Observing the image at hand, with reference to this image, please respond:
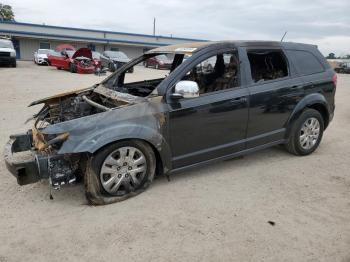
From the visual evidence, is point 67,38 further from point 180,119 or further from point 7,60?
point 180,119

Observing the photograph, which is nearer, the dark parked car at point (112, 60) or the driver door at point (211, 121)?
the driver door at point (211, 121)

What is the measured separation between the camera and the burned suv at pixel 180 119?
3.74 metres

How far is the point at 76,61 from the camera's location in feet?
70.4

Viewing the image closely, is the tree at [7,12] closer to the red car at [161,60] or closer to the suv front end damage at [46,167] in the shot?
the red car at [161,60]

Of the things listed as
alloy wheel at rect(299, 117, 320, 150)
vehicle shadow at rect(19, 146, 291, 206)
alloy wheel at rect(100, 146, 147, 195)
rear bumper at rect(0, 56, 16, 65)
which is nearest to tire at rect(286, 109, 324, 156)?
alloy wheel at rect(299, 117, 320, 150)

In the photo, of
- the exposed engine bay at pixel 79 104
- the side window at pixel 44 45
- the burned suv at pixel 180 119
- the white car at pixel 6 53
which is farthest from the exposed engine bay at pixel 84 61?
the side window at pixel 44 45

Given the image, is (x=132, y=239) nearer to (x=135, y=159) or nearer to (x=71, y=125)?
(x=135, y=159)

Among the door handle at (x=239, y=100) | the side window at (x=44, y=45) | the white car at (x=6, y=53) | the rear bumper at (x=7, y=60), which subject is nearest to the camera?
the door handle at (x=239, y=100)

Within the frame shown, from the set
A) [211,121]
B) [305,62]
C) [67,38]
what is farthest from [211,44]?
[67,38]

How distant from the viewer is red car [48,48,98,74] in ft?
70.1

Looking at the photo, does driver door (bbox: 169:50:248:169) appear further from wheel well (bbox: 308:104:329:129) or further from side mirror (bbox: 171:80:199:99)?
wheel well (bbox: 308:104:329:129)

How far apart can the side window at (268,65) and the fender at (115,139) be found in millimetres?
1745

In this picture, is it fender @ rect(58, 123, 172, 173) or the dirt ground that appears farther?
fender @ rect(58, 123, 172, 173)

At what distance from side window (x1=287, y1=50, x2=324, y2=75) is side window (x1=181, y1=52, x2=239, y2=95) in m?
1.02
